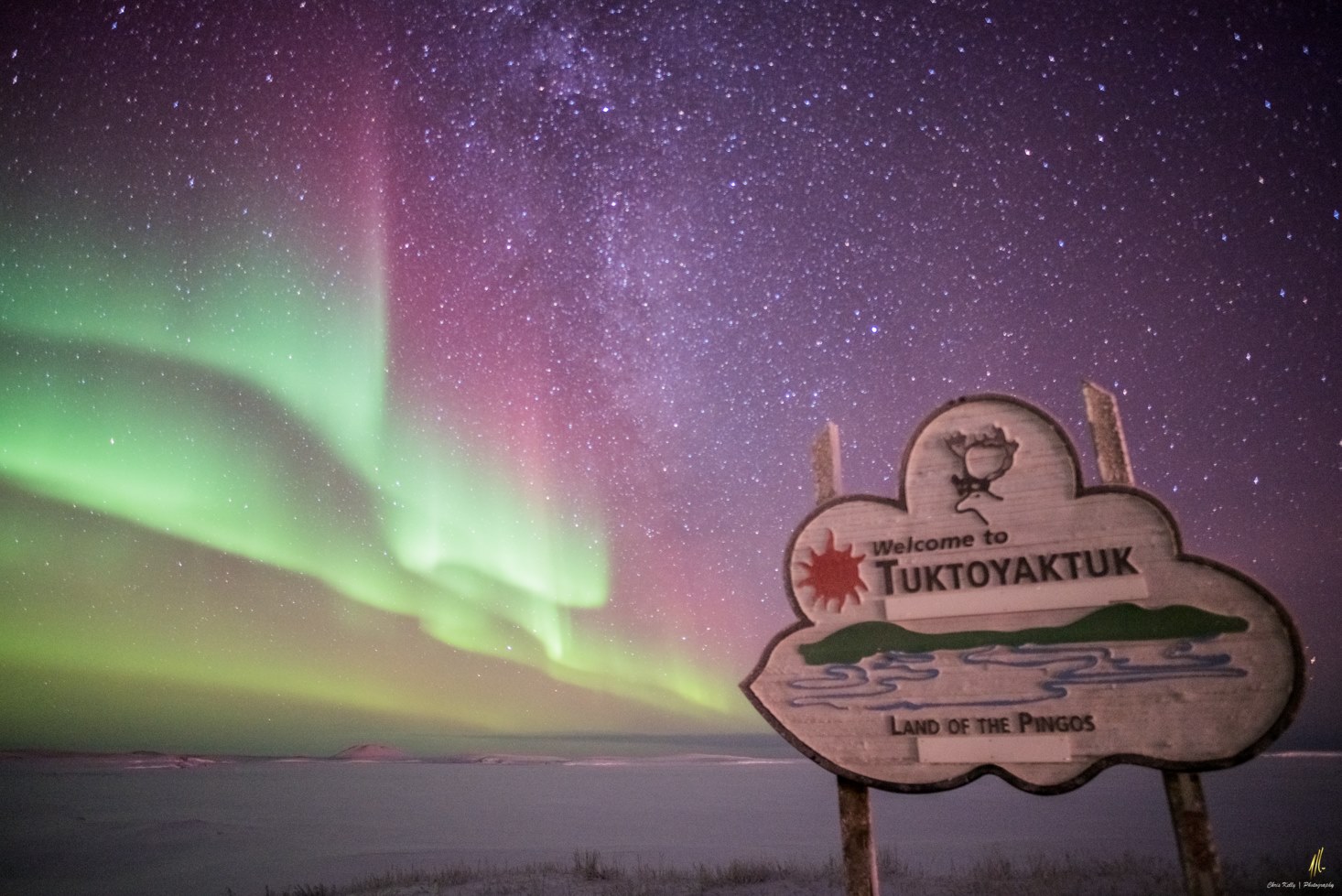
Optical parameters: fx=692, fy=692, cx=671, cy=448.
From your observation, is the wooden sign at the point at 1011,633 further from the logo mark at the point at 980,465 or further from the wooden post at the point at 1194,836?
the wooden post at the point at 1194,836

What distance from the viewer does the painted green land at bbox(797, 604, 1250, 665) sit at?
538 cm

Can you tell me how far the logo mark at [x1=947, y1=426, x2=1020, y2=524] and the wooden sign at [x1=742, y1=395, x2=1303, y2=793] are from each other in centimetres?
1

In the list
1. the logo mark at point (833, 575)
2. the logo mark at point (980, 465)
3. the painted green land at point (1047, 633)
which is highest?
the logo mark at point (980, 465)

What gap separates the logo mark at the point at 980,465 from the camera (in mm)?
6156

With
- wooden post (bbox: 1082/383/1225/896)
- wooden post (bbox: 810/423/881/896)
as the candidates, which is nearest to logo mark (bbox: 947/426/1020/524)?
wooden post (bbox: 1082/383/1225/896)

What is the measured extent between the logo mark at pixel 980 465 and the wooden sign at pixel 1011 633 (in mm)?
12

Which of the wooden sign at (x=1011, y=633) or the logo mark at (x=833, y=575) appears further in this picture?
the logo mark at (x=833, y=575)

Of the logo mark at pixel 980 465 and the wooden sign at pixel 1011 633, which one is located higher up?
the logo mark at pixel 980 465

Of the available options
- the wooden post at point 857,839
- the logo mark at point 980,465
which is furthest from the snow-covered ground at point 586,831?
the logo mark at point 980,465

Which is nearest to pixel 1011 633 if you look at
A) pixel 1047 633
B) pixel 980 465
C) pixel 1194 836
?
pixel 1047 633

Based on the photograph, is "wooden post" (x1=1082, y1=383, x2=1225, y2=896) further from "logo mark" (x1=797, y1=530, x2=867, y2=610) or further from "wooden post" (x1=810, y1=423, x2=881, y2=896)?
"logo mark" (x1=797, y1=530, x2=867, y2=610)

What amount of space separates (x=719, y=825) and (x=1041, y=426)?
906 inches

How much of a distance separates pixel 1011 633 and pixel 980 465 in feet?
4.80

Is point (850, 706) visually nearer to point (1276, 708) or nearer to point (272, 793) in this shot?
point (1276, 708)
